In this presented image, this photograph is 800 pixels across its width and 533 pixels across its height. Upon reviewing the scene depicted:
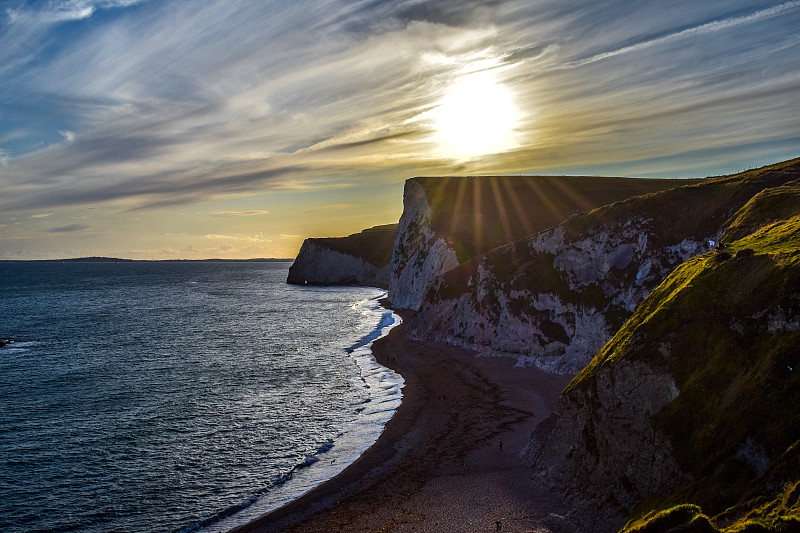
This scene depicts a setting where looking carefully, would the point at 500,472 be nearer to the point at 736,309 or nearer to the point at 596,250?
the point at 736,309

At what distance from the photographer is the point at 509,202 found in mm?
114188

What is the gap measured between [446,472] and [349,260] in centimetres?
16122

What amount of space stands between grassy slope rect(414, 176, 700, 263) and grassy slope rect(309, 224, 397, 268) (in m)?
61.9

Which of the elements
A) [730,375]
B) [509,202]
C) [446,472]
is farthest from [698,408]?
[509,202]

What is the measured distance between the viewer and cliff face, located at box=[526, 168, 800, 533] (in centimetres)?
1659

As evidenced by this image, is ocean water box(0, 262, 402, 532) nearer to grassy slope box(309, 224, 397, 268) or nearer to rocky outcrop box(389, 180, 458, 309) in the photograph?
rocky outcrop box(389, 180, 458, 309)

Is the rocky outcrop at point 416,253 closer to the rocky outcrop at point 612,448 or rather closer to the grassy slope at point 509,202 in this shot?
the grassy slope at point 509,202

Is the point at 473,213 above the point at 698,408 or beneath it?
above

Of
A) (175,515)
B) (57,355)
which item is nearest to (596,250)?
(175,515)

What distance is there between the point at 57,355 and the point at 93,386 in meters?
19.3

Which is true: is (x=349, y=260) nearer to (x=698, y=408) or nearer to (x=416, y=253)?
(x=416, y=253)

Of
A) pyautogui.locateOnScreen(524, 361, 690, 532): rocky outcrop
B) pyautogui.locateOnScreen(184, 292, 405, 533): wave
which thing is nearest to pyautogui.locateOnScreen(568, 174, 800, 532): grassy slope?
pyautogui.locateOnScreen(524, 361, 690, 532): rocky outcrop

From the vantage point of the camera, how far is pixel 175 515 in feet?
82.4

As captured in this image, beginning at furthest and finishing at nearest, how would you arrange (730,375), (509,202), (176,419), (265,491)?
(509,202)
(176,419)
(265,491)
(730,375)
